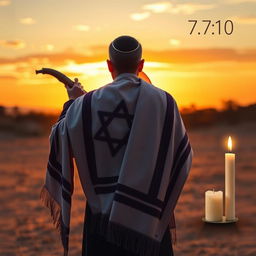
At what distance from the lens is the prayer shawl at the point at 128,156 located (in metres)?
2.35

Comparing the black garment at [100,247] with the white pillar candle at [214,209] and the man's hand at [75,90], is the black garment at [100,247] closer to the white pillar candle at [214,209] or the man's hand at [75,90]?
the white pillar candle at [214,209]

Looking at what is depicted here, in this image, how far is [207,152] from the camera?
45.8 feet

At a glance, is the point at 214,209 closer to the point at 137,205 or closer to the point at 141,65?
the point at 137,205

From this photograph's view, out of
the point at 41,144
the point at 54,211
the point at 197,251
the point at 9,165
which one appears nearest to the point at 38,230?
the point at 197,251

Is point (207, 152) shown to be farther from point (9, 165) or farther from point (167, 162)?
point (167, 162)

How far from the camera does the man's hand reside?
2.47m

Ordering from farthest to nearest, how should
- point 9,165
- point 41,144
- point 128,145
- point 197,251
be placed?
point 41,144 → point 9,165 → point 197,251 → point 128,145

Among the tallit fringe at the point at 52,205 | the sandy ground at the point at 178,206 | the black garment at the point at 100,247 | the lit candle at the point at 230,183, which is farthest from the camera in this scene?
the sandy ground at the point at 178,206

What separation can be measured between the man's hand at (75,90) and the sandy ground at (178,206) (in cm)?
59

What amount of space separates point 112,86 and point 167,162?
30 centimetres

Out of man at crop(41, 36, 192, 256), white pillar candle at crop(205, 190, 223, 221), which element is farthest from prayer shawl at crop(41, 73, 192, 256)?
white pillar candle at crop(205, 190, 223, 221)

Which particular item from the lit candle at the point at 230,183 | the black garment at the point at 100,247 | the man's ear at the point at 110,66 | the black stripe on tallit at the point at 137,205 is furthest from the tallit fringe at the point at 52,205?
the lit candle at the point at 230,183

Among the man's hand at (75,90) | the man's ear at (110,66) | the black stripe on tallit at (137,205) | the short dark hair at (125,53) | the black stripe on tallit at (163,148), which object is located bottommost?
the black stripe on tallit at (137,205)

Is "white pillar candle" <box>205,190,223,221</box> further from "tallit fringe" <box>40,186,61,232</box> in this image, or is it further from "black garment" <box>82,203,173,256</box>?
"tallit fringe" <box>40,186,61,232</box>
